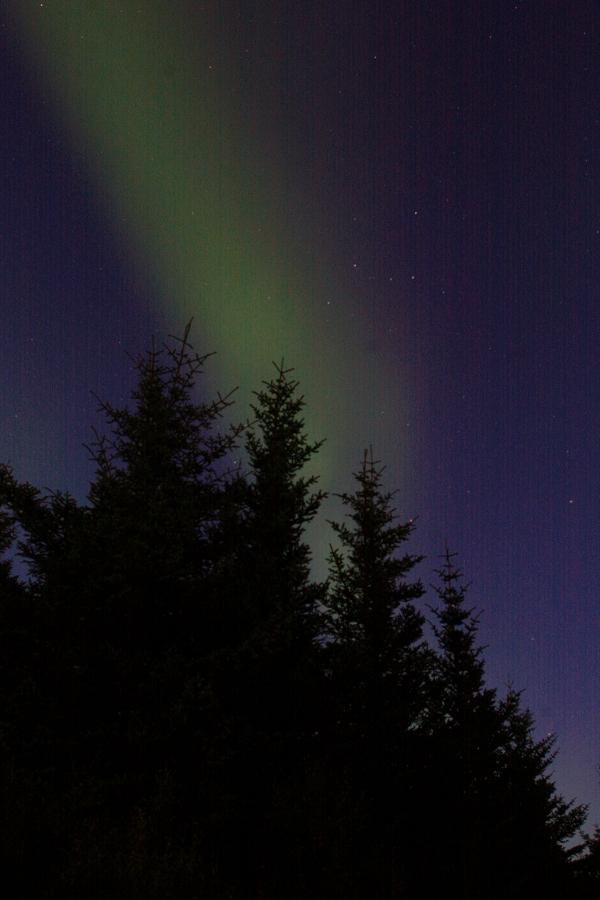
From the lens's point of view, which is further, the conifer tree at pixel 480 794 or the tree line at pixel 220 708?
the conifer tree at pixel 480 794

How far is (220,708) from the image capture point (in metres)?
11.7

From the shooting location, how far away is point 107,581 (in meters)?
11.6

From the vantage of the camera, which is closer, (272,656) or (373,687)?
(272,656)

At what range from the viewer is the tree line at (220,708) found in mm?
7988

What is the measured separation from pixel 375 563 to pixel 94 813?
11943mm

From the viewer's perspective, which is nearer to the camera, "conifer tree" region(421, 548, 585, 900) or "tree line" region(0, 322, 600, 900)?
"tree line" region(0, 322, 600, 900)

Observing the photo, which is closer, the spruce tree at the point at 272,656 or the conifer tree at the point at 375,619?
the spruce tree at the point at 272,656

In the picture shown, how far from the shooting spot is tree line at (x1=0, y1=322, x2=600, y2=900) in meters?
7.99

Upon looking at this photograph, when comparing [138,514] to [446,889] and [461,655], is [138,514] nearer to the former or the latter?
[446,889]

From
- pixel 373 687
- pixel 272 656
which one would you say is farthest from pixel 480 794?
pixel 272 656

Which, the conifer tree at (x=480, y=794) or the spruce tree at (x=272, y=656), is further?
the conifer tree at (x=480, y=794)

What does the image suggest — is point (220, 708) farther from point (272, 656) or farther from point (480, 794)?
point (480, 794)

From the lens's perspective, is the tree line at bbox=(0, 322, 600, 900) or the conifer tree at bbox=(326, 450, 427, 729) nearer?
the tree line at bbox=(0, 322, 600, 900)

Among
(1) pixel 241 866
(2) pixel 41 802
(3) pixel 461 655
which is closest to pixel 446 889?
(1) pixel 241 866
